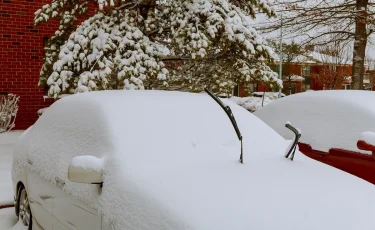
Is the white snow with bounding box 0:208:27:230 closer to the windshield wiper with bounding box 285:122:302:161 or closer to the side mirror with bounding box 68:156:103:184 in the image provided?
the side mirror with bounding box 68:156:103:184

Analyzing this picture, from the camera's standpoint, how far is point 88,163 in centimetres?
269

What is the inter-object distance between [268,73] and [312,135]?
170 inches

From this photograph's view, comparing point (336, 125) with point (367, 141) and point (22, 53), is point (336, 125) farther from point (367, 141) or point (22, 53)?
point (22, 53)

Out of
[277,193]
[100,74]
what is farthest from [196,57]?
[277,193]

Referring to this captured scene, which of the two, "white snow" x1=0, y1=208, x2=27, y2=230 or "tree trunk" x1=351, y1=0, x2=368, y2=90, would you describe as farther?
"tree trunk" x1=351, y1=0, x2=368, y2=90

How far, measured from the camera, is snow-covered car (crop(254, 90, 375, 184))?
392 cm

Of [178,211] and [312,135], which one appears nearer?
[178,211]

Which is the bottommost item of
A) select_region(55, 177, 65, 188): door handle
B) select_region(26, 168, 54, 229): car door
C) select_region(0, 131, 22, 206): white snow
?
select_region(0, 131, 22, 206): white snow

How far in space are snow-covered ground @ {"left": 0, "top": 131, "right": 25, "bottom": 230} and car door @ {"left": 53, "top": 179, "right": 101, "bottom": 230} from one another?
130 cm

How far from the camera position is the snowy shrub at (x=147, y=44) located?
25.2 feet

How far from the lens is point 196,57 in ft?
24.9

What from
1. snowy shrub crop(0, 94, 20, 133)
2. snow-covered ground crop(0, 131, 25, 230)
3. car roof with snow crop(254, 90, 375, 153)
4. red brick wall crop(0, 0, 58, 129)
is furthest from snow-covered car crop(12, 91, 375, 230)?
red brick wall crop(0, 0, 58, 129)

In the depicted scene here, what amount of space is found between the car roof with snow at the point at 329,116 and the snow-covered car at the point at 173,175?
91cm

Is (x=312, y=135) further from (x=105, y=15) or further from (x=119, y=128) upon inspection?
(x=105, y=15)
